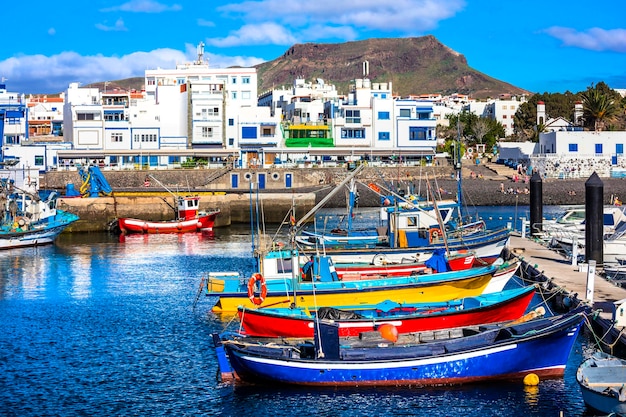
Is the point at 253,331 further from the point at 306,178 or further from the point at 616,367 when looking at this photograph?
the point at 306,178

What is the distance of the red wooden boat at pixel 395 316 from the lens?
2184 cm

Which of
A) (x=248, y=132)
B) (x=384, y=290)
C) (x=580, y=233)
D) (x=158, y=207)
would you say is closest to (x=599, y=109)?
(x=248, y=132)

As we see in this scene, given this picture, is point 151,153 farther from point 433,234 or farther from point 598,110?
point 433,234

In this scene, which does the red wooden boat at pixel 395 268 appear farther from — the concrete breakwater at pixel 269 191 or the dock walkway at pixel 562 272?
the concrete breakwater at pixel 269 191

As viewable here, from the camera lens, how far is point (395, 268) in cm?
3050

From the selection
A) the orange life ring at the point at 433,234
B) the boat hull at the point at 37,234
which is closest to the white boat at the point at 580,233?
the orange life ring at the point at 433,234

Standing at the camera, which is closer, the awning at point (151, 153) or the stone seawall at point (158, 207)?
the stone seawall at point (158, 207)

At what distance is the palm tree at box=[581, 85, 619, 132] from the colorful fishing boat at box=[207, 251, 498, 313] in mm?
69354

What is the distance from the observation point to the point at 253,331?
22875 mm

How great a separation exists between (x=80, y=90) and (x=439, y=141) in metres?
48.1

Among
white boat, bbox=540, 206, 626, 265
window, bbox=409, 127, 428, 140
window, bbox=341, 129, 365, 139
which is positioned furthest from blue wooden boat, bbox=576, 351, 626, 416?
window, bbox=341, 129, 365, 139

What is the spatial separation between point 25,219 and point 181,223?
10421 millimetres

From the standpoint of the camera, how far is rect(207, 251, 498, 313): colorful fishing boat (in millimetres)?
26234

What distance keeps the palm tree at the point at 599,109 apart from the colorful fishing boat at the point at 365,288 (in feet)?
228
